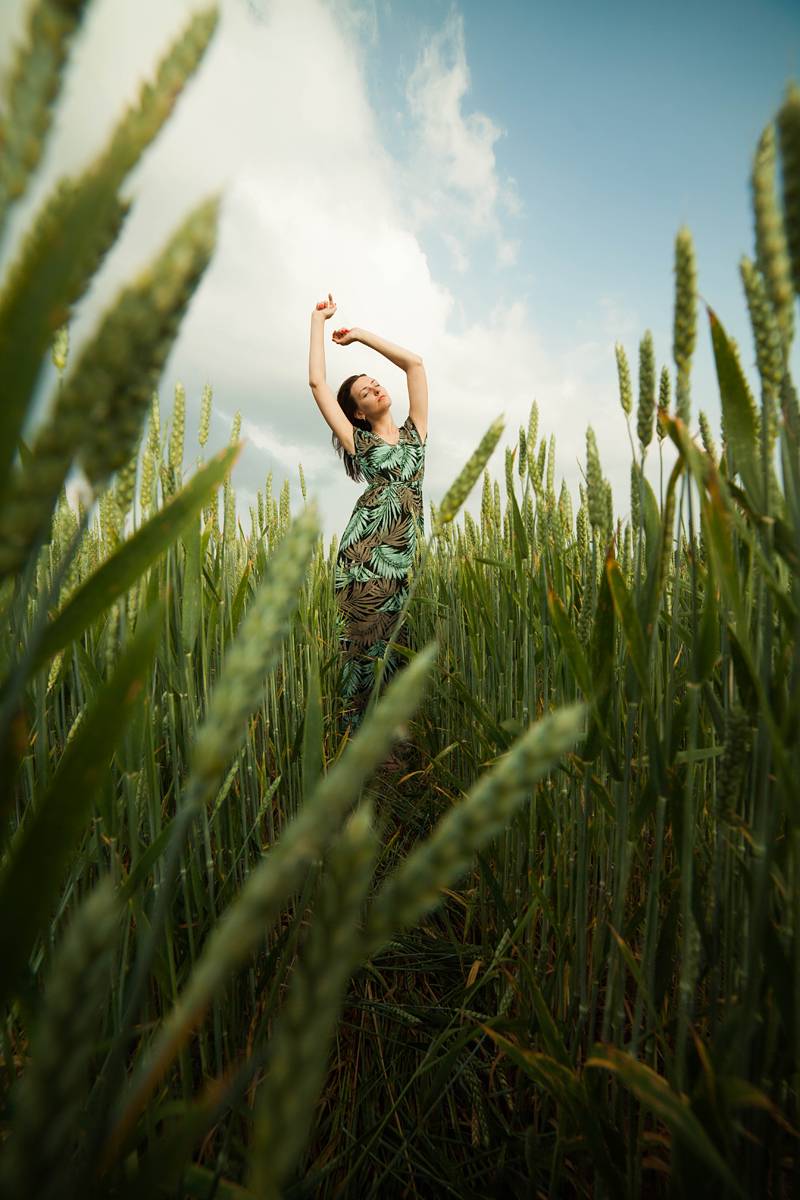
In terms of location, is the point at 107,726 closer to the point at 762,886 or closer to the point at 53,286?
the point at 53,286

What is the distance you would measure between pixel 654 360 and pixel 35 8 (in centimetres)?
53

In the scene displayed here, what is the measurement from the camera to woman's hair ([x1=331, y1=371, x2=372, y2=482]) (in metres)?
2.84

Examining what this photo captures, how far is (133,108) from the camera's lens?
221 millimetres

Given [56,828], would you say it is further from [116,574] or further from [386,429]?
[386,429]

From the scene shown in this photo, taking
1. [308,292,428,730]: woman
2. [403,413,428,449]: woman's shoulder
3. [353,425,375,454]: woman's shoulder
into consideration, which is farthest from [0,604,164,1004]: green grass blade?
[403,413,428,449]: woman's shoulder

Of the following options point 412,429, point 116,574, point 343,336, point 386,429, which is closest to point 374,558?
point 412,429

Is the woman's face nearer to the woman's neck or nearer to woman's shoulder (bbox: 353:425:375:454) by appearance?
the woman's neck

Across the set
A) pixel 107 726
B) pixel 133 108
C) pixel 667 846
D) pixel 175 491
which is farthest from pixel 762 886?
pixel 175 491

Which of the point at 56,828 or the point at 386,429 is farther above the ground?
the point at 386,429

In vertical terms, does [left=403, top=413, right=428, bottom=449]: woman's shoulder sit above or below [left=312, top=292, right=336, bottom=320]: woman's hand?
Answer: below

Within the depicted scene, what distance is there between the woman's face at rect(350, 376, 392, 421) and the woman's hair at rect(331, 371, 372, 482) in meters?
0.06

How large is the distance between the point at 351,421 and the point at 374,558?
1001 mm

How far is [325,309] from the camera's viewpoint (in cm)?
285

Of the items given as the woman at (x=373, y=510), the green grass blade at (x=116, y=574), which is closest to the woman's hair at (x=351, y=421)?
the woman at (x=373, y=510)
